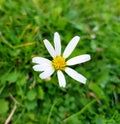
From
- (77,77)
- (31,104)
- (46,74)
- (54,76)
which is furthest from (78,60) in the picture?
(31,104)

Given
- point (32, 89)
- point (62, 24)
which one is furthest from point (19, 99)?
point (62, 24)

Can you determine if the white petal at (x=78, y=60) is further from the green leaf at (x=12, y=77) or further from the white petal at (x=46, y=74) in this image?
the green leaf at (x=12, y=77)

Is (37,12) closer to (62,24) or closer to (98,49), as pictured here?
(62,24)

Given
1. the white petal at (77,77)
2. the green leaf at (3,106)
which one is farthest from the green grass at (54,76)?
the white petal at (77,77)

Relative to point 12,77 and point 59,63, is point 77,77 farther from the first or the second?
point 12,77

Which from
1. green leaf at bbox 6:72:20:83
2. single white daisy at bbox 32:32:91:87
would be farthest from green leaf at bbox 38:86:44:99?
single white daisy at bbox 32:32:91:87

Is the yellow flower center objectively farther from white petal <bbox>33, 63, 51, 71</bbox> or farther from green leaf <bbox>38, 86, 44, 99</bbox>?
green leaf <bbox>38, 86, 44, 99</bbox>
